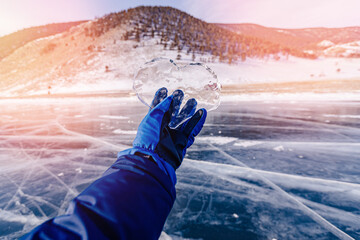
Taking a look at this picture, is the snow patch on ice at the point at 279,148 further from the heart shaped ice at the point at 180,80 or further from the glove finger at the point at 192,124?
the glove finger at the point at 192,124

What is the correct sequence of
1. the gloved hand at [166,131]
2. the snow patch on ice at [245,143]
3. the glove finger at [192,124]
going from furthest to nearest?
1. the snow patch on ice at [245,143]
2. the glove finger at [192,124]
3. the gloved hand at [166,131]

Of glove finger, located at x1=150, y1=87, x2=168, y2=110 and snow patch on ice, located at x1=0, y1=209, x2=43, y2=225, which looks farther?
glove finger, located at x1=150, y1=87, x2=168, y2=110

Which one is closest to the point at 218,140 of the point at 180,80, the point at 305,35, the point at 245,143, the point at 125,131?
the point at 245,143

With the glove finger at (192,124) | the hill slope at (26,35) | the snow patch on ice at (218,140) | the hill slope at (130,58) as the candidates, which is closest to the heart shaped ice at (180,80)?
the glove finger at (192,124)

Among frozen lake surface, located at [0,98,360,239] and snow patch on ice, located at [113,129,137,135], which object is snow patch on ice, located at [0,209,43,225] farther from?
snow patch on ice, located at [113,129,137,135]

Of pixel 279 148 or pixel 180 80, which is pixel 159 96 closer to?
pixel 180 80

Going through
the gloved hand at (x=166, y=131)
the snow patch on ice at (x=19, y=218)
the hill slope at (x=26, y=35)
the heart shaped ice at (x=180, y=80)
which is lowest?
the snow patch on ice at (x=19, y=218)

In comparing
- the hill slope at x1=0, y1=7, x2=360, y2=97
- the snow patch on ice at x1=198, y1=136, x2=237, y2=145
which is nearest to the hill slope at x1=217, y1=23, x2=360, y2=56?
the hill slope at x1=0, y1=7, x2=360, y2=97
